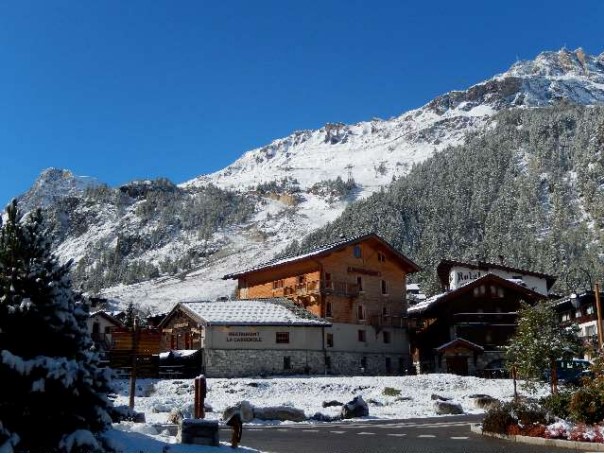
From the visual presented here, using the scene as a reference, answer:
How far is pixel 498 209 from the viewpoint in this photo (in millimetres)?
159375

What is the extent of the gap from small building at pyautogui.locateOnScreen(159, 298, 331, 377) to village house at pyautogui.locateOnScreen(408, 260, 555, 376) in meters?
11.4

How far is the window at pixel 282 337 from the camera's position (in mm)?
53562

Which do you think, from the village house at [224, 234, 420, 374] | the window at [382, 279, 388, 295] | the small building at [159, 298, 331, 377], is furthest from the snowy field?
A: the window at [382, 279, 388, 295]

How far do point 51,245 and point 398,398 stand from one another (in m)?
29.2

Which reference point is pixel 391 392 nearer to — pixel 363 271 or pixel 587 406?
pixel 587 406


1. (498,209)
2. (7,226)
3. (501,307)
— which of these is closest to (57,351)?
(7,226)

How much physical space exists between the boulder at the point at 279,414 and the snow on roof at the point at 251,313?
2224 centimetres

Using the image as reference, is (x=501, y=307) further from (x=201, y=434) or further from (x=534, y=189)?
(x=534, y=189)

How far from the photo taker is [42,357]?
37.8 ft

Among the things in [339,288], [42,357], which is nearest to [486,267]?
[339,288]

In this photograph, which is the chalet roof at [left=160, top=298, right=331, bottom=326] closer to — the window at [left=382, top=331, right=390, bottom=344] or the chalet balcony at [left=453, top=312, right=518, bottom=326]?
the window at [left=382, top=331, right=390, bottom=344]

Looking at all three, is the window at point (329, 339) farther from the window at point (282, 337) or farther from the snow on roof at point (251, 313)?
the window at point (282, 337)

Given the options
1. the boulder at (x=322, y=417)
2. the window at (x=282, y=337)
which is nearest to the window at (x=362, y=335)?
the window at (x=282, y=337)

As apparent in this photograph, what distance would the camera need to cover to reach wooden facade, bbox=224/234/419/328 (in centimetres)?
5991
